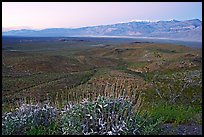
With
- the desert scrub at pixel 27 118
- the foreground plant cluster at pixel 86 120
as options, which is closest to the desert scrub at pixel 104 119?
the foreground plant cluster at pixel 86 120

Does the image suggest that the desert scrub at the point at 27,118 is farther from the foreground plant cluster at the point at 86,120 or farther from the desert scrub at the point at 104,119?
the desert scrub at the point at 104,119

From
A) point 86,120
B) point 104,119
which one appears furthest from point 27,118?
Result: point 104,119

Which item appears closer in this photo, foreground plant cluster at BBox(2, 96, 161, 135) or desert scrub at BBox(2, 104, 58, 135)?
foreground plant cluster at BBox(2, 96, 161, 135)

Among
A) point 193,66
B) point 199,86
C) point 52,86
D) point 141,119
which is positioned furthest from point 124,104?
point 193,66

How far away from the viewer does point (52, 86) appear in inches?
974

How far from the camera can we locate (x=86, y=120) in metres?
5.89

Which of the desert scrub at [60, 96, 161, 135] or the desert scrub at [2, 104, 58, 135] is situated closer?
the desert scrub at [60, 96, 161, 135]

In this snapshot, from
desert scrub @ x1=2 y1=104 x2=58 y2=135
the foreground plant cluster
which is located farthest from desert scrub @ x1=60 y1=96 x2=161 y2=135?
desert scrub @ x1=2 y1=104 x2=58 y2=135

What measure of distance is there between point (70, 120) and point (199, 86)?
1619 cm

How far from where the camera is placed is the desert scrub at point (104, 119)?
5688mm

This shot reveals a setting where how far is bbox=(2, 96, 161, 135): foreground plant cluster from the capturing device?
18.8ft

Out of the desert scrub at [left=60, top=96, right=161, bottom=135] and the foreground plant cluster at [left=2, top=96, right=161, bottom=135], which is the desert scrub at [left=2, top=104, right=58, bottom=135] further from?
the desert scrub at [left=60, top=96, right=161, bottom=135]

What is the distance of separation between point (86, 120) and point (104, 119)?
0.96 ft

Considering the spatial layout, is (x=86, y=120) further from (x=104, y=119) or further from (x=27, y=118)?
(x=27, y=118)
